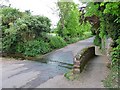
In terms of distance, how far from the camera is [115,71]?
9.55 m

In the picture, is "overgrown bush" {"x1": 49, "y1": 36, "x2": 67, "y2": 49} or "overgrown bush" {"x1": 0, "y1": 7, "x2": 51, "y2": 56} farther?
"overgrown bush" {"x1": 49, "y1": 36, "x2": 67, "y2": 49}

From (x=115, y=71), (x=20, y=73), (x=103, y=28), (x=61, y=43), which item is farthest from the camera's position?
(x=61, y=43)

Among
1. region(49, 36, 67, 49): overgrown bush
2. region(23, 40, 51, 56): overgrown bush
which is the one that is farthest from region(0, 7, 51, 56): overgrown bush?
region(49, 36, 67, 49): overgrown bush

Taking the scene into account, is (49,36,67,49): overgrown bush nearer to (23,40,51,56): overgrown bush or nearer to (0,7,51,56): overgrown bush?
(0,7,51,56): overgrown bush

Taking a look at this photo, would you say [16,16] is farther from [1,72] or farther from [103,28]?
[103,28]

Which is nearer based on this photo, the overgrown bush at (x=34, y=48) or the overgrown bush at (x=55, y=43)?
the overgrown bush at (x=34, y=48)

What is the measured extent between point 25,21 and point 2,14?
3.07 m

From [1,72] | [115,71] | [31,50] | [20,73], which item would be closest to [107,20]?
[115,71]

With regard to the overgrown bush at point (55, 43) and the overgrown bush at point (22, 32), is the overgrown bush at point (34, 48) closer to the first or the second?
the overgrown bush at point (22, 32)

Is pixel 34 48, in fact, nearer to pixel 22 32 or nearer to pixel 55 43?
A: pixel 22 32

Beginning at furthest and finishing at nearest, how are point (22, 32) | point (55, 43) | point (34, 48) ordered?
point (55, 43)
point (34, 48)
point (22, 32)

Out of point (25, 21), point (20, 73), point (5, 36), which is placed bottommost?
point (20, 73)

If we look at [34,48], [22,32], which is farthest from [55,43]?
[22,32]

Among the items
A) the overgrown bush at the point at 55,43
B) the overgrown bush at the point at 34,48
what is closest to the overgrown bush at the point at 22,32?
the overgrown bush at the point at 34,48
